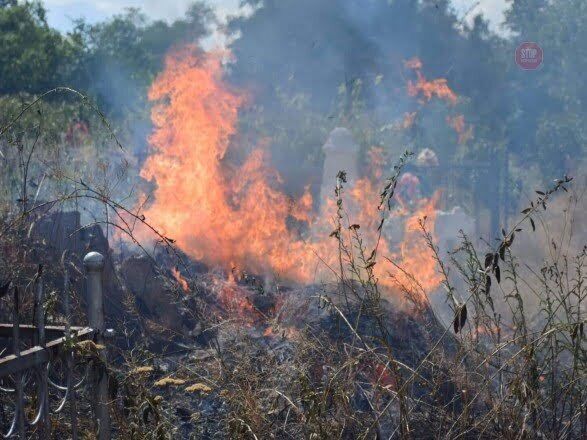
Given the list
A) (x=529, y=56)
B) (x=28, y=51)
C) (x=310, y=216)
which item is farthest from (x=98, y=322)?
(x=529, y=56)

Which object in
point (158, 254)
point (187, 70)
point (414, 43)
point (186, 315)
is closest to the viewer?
point (186, 315)

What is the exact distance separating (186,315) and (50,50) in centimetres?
1521

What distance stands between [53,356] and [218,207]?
9.92 m

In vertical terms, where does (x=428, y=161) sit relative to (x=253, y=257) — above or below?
above

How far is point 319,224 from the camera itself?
44.1 ft

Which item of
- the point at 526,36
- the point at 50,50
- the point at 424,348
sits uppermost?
the point at 526,36

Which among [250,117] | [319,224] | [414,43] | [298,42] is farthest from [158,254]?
[414,43]

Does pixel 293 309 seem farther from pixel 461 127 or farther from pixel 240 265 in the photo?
pixel 461 127

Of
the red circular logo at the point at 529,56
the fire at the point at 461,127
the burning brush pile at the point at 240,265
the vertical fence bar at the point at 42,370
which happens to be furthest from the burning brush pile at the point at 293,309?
the red circular logo at the point at 529,56

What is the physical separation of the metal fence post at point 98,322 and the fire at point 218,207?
757cm

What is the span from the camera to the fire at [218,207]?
12.0 metres

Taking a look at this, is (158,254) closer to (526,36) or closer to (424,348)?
(424,348)

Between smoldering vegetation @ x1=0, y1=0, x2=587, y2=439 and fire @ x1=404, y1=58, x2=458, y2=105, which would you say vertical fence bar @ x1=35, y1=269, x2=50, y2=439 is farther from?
fire @ x1=404, y1=58, x2=458, y2=105

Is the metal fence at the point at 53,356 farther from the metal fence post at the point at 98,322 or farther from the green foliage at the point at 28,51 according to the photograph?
the green foliage at the point at 28,51
